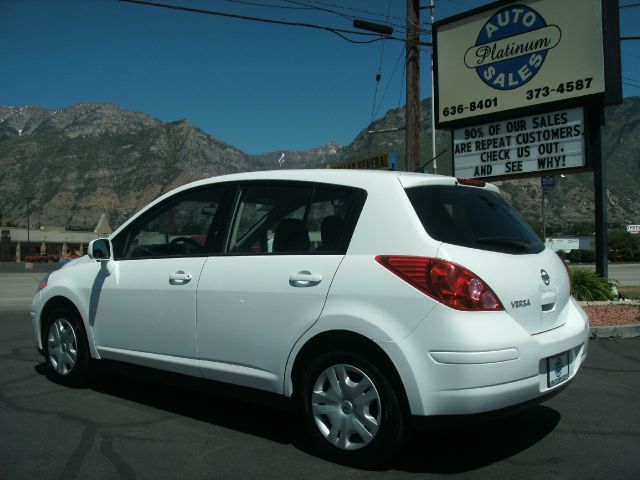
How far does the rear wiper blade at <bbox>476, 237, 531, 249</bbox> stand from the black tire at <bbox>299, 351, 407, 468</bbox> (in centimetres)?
101

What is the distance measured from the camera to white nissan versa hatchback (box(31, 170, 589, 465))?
11.0 feet

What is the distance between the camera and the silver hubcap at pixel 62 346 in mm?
5379

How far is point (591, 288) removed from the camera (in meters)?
11.1

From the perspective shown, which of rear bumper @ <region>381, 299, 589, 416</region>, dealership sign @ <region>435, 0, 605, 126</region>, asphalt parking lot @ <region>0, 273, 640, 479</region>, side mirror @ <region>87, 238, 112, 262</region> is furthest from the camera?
dealership sign @ <region>435, 0, 605, 126</region>

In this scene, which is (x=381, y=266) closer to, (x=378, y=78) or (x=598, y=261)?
(x=598, y=261)

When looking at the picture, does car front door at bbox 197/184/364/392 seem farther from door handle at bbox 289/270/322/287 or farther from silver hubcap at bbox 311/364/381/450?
silver hubcap at bbox 311/364/381/450

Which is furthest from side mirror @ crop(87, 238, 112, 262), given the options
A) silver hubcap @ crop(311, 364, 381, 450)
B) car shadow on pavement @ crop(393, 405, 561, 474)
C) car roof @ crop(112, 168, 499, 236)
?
car shadow on pavement @ crop(393, 405, 561, 474)

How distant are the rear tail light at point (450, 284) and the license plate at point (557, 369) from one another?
0.57m

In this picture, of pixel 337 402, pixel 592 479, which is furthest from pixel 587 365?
→ pixel 337 402

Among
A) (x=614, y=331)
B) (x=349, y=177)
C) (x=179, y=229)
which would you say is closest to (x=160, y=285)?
(x=179, y=229)

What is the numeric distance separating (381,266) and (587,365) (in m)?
4.25

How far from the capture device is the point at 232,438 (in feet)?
13.8

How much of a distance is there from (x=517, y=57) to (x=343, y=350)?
1055cm

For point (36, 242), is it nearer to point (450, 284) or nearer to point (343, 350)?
point (343, 350)
